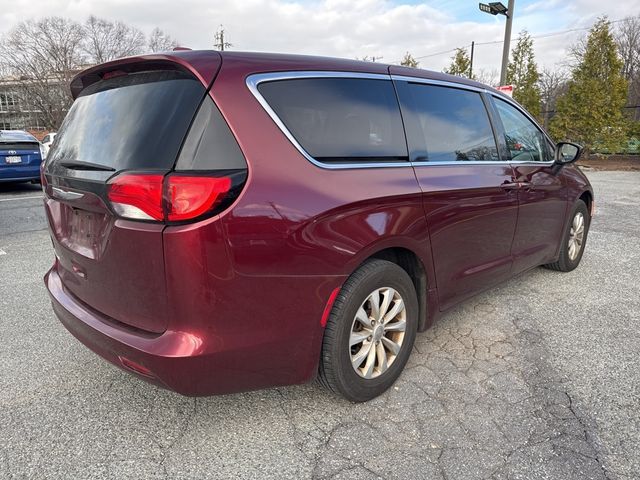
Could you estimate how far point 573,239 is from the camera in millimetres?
4543

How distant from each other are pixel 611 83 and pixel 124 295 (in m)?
22.3

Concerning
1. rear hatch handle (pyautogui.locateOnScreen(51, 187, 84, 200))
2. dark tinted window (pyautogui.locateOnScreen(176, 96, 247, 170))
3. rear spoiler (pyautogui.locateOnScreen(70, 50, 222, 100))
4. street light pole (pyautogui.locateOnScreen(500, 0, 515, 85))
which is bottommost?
rear hatch handle (pyautogui.locateOnScreen(51, 187, 84, 200))

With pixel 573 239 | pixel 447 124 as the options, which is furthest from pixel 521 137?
pixel 573 239

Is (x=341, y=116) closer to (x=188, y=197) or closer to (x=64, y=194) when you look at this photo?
(x=188, y=197)

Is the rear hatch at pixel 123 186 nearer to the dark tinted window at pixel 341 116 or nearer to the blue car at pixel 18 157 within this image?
the dark tinted window at pixel 341 116

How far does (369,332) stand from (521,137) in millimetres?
2223

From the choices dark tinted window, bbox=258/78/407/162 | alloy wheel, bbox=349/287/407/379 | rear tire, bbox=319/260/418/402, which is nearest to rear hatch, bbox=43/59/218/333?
dark tinted window, bbox=258/78/407/162

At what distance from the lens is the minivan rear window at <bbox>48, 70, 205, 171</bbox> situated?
6.07ft

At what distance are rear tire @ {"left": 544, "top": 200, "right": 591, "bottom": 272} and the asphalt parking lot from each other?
1.00 meters

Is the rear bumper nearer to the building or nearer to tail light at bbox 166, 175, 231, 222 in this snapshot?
tail light at bbox 166, 175, 231, 222

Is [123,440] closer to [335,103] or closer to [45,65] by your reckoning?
[335,103]

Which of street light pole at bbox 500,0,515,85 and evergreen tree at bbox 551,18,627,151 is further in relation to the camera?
evergreen tree at bbox 551,18,627,151

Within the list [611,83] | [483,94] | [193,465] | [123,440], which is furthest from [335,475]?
[611,83]

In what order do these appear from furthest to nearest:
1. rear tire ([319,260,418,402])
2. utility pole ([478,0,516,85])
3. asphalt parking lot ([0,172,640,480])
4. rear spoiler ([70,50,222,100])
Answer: utility pole ([478,0,516,85]), rear tire ([319,260,418,402]), asphalt parking lot ([0,172,640,480]), rear spoiler ([70,50,222,100])
